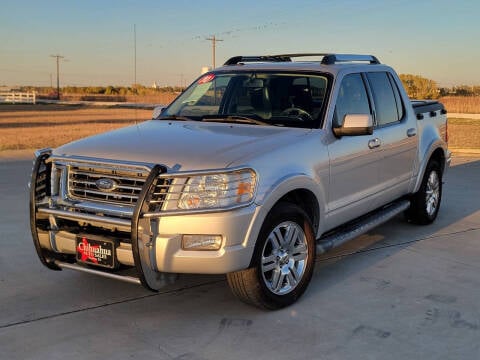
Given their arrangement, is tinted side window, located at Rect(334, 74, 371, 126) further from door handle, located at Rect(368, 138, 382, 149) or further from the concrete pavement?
the concrete pavement

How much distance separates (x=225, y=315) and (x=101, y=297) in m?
1.05

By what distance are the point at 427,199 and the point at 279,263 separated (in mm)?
3414

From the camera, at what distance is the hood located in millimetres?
4172

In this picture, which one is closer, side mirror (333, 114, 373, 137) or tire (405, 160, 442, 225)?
side mirror (333, 114, 373, 137)

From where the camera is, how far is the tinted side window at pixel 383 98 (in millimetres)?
6168

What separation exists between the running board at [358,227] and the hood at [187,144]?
96cm

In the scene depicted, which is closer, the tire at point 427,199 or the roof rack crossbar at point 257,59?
the roof rack crossbar at point 257,59

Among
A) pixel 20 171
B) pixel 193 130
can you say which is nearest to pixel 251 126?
pixel 193 130

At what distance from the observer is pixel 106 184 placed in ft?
13.9

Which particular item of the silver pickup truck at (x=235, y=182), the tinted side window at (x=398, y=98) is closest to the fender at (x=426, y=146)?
the tinted side window at (x=398, y=98)

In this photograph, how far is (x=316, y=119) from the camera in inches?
204

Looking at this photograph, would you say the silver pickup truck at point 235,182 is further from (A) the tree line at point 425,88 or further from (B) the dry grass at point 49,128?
(A) the tree line at point 425,88

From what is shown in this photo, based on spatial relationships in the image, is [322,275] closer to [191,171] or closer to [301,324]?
[301,324]

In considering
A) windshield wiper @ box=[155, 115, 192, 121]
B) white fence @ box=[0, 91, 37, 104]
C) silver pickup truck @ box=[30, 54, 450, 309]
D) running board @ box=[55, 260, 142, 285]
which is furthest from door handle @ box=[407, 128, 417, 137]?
white fence @ box=[0, 91, 37, 104]
